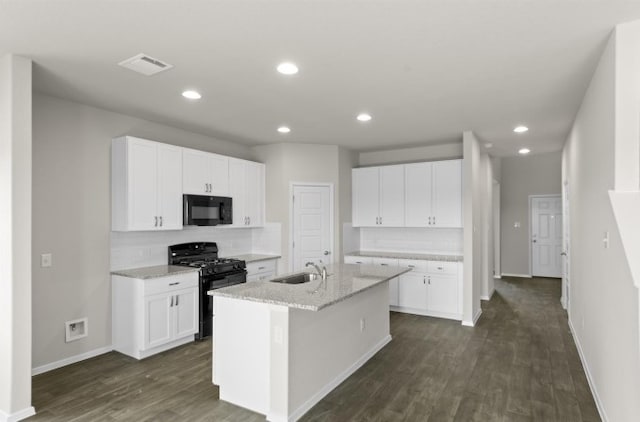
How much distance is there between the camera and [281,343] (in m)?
2.68

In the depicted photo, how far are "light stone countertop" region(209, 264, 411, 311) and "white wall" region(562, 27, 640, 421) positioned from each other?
167cm

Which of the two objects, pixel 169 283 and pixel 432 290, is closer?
pixel 169 283

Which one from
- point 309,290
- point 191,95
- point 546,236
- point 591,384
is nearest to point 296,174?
point 191,95

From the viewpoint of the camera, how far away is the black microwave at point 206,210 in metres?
4.61

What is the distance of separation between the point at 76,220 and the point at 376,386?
3.34 meters

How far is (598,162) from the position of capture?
2.95 meters

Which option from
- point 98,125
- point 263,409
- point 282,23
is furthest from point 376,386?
point 98,125

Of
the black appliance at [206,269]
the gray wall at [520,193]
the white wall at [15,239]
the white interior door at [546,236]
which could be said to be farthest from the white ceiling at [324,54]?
the white interior door at [546,236]

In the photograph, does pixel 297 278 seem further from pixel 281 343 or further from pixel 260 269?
pixel 260 269

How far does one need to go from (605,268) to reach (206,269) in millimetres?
3809

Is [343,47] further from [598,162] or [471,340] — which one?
[471,340]

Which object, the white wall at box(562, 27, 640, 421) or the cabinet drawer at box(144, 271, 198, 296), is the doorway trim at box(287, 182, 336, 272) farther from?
the white wall at box(562, 27, 640, 421)

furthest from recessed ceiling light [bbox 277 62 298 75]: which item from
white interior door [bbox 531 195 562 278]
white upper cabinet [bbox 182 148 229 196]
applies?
white interior door [bbox 531 195 562 278]

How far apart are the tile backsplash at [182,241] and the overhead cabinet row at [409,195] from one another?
1.53 metres
